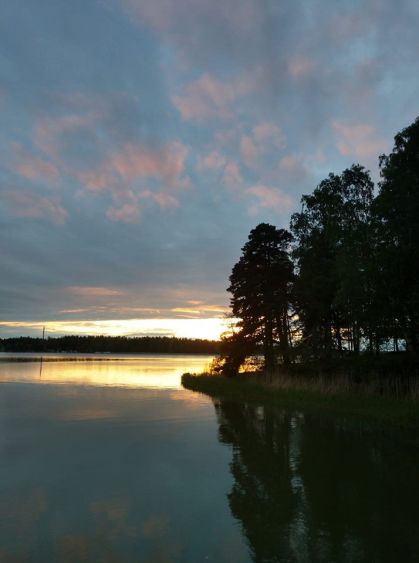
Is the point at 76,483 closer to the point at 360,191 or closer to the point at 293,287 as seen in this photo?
the point at 293,287

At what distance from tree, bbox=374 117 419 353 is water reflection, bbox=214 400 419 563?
21.1 feet

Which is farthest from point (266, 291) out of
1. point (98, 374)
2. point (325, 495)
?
point (98, 374)

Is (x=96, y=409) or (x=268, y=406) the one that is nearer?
(x=96, y=409)

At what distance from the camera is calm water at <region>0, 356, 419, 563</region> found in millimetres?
7035

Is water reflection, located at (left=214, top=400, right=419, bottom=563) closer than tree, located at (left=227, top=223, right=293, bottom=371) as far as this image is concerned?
Yes

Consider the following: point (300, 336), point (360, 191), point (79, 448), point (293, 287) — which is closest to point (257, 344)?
point (300, 336)

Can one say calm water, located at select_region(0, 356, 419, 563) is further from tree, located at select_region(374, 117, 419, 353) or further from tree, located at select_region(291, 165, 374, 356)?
tree, located at select_region(291, 165, 374, 356)

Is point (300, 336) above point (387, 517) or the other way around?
above

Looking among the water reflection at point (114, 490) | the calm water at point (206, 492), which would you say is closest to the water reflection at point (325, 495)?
the calm water at point (206, 492)

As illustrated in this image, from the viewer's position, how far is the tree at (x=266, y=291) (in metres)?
34.0

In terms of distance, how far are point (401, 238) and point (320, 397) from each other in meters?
9.56

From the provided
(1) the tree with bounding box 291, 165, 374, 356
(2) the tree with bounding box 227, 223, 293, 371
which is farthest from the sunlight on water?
(1) the tree with bounding box 291, 165, 374, 356

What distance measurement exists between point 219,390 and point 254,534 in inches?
1062

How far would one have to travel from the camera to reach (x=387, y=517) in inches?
326
